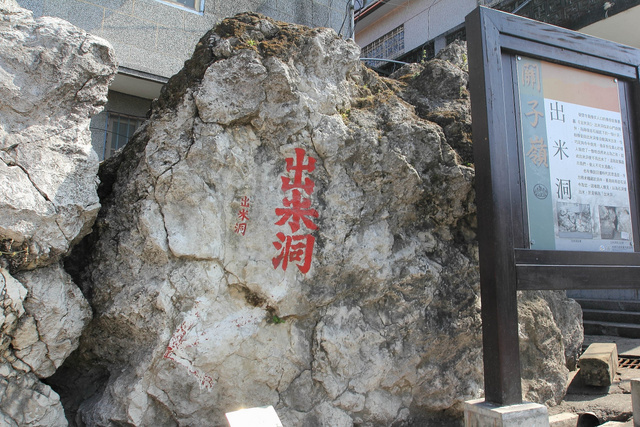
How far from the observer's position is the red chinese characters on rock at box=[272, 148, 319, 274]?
395 cm

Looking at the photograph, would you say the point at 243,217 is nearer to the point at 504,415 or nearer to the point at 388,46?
the point at 504,415

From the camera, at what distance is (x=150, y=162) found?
3.85 metres

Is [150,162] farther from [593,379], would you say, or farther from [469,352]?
[593,379]

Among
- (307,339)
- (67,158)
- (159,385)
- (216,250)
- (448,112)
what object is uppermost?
(448,112)

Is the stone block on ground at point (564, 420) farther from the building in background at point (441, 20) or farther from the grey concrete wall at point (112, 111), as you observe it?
the building in background at point (441, 20)

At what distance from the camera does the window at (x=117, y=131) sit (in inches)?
290

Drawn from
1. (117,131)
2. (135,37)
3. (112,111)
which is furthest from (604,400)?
(135,37)

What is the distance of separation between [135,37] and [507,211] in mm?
6226

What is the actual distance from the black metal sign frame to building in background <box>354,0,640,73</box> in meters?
5.99

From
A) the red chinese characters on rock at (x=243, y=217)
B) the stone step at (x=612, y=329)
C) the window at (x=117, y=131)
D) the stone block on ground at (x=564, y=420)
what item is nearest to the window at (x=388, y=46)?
the window at (x=117, y=131)

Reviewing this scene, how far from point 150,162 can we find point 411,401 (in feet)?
9.71

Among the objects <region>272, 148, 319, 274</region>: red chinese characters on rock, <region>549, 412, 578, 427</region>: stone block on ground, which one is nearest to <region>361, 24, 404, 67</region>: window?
<region>272, 148, 319, 274</region>: red chinese characters on rock

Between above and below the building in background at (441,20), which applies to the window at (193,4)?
below

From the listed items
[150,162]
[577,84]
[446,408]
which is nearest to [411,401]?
[446,408]
